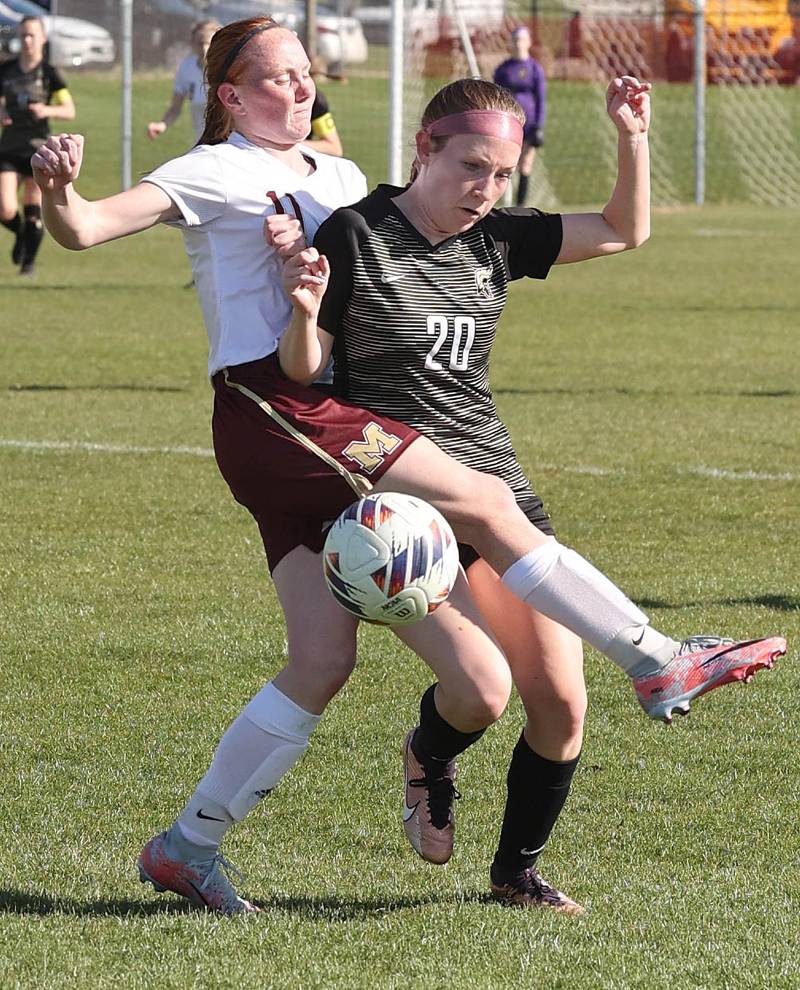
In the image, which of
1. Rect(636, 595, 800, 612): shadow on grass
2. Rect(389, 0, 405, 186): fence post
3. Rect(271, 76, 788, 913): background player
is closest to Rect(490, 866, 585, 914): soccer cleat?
Rect(271, 76, 788, 913): background player

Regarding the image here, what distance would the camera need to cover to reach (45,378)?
12141 millimetres

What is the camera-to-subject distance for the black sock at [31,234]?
56.5 feet

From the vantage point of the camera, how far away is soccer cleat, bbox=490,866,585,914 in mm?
3947

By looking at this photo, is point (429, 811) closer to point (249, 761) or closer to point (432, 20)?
point (249, 761)

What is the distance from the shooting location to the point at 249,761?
12.6ft

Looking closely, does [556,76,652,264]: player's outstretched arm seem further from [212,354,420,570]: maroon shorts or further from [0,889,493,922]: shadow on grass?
[0,889,493,922]: shadow on grass

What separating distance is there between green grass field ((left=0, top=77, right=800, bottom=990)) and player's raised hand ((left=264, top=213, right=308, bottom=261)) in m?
1.40

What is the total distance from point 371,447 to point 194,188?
681 millimetres

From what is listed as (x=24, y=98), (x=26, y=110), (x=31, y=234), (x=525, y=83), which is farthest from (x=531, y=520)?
(x=525, y=83)

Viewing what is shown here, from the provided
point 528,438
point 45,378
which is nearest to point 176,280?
point 45,378

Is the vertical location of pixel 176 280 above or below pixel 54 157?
below

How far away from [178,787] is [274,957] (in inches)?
48.2

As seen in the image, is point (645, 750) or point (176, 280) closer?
point (645, 750)

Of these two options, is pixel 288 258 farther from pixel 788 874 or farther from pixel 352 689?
pixel 352 689
